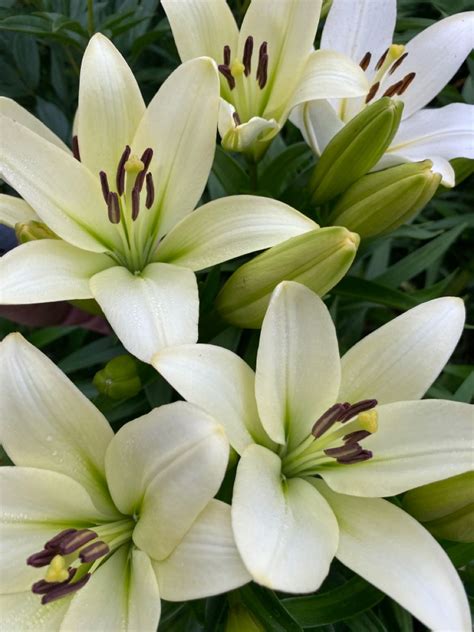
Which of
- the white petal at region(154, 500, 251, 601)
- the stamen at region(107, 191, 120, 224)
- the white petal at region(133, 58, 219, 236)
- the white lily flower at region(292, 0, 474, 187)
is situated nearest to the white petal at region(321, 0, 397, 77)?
the white lily flower at region(292, 0, 474, 187)

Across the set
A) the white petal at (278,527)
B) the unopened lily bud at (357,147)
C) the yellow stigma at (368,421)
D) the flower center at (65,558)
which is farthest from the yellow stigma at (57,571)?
the unopened lily bud at (357,147)

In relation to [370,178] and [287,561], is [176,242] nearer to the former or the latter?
[370,178]

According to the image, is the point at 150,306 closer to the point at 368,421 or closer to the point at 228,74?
the point at 368,421

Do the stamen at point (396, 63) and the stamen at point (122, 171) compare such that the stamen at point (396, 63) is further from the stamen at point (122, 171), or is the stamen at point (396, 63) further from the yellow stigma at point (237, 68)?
the stamen at point (122, 171)

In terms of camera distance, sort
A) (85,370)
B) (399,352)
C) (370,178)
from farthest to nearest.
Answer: (85,370) < (370,178) < (399,352)

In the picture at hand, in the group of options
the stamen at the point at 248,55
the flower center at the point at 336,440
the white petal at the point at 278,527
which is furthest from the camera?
the stamen at the point at 248,55

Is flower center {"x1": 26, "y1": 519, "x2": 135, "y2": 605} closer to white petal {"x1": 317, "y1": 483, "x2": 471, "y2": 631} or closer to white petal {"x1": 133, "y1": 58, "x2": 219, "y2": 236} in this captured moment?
white petal {"x1": 317, "y1": 483, "x2": 471, "y2": 631}

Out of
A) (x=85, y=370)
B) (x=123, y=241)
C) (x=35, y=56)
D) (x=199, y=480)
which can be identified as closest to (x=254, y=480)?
(x=199, y=480)
